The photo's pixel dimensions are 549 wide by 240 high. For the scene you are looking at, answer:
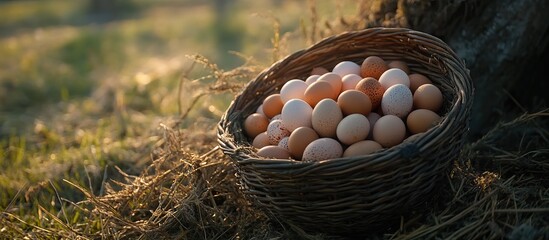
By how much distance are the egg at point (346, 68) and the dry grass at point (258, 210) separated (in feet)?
2.17

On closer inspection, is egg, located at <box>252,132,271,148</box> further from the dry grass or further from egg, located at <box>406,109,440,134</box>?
egg, located at <box>406,109,440,134</box>

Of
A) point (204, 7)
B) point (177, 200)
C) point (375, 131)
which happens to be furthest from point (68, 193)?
point (204, 7)

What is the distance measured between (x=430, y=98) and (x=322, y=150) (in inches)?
21.6

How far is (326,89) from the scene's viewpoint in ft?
8.99

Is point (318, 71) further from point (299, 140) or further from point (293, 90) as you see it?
point (299, 140)

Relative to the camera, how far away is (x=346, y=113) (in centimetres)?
263

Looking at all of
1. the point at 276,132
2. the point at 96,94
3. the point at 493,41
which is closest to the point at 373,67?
the point at 276,132

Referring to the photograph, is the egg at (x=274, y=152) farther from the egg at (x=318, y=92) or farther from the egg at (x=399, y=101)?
the egg at (x=399, y=101)

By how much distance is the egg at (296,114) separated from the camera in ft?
8.80

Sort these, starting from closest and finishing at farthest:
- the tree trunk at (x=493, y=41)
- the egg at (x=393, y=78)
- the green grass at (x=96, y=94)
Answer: the egg at (x=393, y=78), the tree trunk at (x=493, y=41), the green grass at (x=96, y=94)

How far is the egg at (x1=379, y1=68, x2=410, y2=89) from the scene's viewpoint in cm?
271

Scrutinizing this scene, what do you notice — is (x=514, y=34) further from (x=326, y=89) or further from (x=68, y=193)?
(x=68, y=193)

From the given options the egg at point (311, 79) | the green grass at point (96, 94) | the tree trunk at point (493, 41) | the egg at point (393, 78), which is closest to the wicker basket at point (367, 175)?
the egg at point (393, 78)

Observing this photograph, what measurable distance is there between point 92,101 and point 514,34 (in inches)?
160
